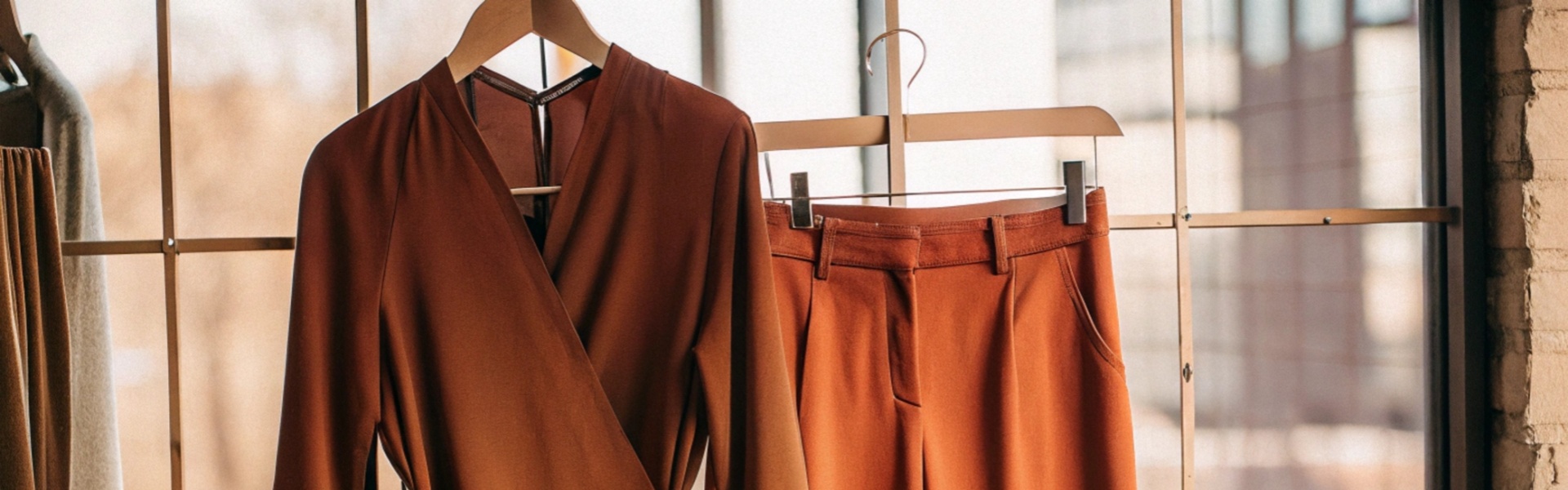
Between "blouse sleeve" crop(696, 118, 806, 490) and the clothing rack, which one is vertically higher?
the clothing rack

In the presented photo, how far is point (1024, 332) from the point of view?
101 cm

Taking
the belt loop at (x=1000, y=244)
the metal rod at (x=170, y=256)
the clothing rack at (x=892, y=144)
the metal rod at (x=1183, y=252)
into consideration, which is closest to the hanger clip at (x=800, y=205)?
the clothing rack at (x=892, y=144)

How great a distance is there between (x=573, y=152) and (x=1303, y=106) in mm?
1024

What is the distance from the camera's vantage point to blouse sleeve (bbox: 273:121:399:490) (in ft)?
2.88

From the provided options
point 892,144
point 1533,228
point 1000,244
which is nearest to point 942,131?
point 892,144

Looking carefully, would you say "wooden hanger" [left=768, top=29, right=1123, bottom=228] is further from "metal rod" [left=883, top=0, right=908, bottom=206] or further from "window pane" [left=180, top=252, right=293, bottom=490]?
"window pane" [left=180, top=252, right=293, bottom=490]

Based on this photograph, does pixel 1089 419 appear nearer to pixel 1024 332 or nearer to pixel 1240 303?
pixel 1024 332

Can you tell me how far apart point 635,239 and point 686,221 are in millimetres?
58

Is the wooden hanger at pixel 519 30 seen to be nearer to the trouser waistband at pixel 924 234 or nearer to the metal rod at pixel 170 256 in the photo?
the trouser waistband at pixel 924 234

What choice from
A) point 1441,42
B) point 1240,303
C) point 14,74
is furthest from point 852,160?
point 14,74

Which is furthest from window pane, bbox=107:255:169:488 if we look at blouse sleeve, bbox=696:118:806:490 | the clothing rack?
blouse sleeve, bbox=696:118:806:490

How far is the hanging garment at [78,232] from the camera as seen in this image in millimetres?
1042

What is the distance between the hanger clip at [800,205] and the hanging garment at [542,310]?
0.09 metres

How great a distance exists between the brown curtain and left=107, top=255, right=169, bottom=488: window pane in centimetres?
8
